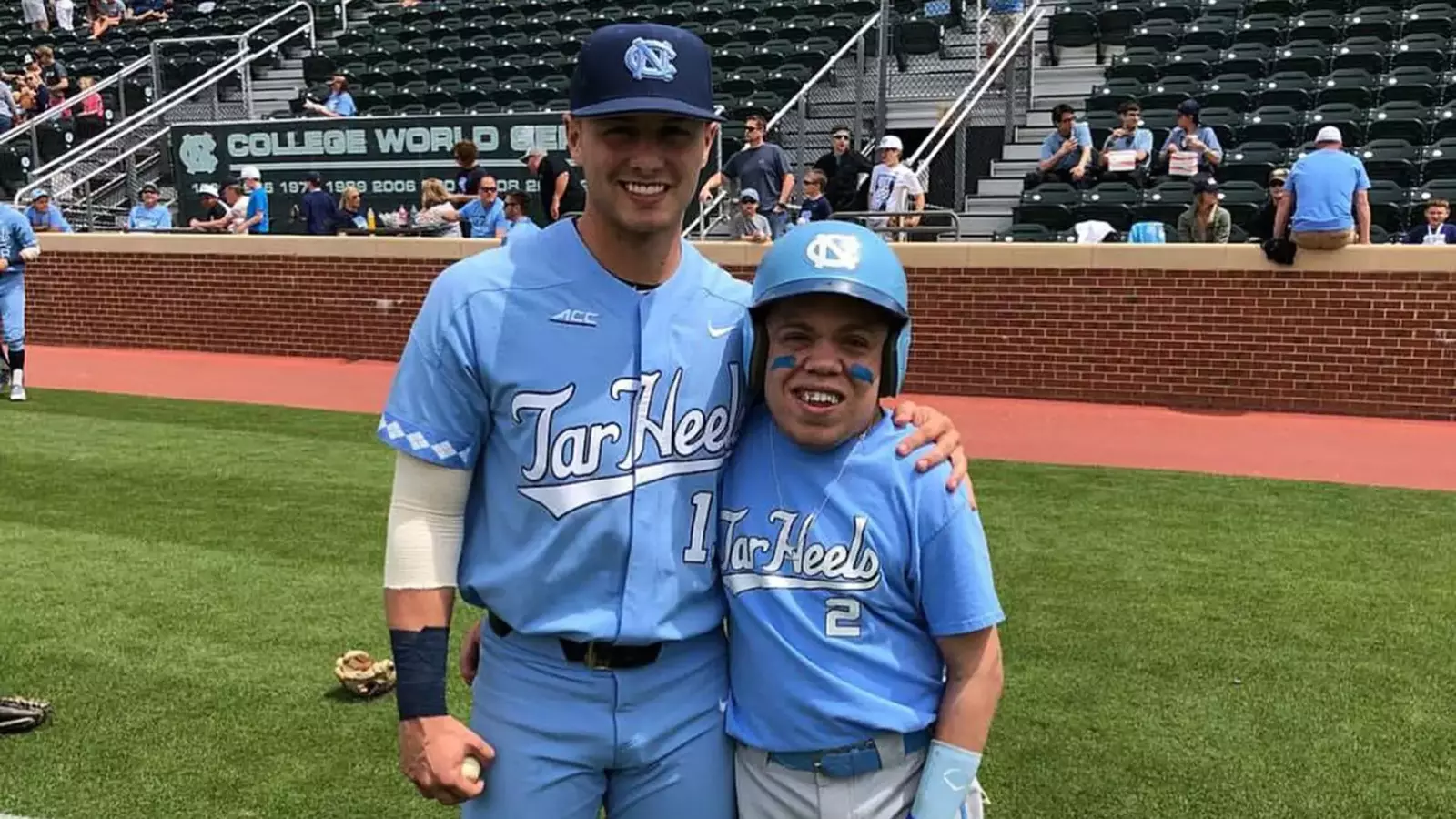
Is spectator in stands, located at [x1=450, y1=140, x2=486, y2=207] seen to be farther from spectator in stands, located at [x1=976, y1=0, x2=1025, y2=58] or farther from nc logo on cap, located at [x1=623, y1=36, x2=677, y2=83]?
nc logo on cap, located at [x1=623, y1=36, x2=677, y2=83]

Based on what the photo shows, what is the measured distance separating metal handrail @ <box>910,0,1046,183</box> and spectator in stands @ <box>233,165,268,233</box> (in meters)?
8.30

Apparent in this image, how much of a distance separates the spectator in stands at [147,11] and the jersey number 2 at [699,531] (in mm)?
29062

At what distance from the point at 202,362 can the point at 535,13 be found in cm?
1203

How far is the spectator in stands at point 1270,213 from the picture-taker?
10.5 metres

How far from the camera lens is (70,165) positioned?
679 inches

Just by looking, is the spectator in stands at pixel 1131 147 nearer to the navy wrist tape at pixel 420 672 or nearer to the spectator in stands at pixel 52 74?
the navy wrist tape at pixel 420 672

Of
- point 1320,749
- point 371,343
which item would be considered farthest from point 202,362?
point 1320,749

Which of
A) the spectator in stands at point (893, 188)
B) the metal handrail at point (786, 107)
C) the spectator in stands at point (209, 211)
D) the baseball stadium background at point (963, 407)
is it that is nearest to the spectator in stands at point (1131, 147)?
the baseball stadium background at point (963, 407)

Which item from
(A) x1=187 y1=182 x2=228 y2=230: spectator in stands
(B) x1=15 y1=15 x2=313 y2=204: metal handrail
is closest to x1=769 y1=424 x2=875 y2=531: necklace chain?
(A) x1=187 y1=182 x2=228 y2=230: spectator in stands

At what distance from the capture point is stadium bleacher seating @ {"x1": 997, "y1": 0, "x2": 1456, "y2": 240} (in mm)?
11891

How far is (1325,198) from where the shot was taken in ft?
30.5

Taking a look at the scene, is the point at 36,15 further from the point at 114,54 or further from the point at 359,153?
the point at 359,153

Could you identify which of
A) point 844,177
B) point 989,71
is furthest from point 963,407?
point 989,71

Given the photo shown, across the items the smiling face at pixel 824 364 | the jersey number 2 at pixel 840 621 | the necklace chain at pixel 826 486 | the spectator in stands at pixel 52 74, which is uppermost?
the spectator in stands at pixel 52 74
